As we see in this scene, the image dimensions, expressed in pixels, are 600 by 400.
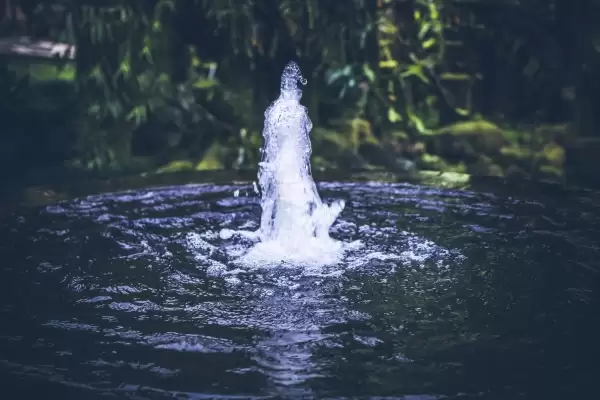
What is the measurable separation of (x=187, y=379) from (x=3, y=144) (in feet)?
24.0

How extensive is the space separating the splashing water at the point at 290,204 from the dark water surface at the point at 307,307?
0.22 m

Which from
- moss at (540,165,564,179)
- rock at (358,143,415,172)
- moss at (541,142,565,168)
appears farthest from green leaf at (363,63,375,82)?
moss at (540,165,564,179)

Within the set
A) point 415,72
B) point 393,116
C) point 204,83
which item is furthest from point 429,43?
point 204,83

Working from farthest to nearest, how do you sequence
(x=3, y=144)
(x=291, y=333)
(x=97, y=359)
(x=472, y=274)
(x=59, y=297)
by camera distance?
(x=3, y=144) → (x=472, y=274) → (x=59, y=297) → (x=291, y=333) → (x=97, y=359)

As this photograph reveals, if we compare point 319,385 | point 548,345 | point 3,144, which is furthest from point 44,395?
point 3,144

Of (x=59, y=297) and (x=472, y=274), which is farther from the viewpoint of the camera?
(x=472, y=274)

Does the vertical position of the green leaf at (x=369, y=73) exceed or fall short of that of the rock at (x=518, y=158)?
it exceeds it

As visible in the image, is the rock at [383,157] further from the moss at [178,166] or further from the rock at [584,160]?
the moss at [178,166]

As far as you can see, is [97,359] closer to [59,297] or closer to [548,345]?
[59,297]

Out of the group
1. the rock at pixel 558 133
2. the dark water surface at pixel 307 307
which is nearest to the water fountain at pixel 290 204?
the dark water surface at pixel 307 307

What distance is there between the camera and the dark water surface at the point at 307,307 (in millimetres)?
3297

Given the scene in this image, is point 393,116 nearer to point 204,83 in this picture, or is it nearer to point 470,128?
point 470,128

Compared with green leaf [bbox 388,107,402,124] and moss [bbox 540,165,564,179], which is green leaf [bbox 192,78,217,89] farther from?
Answer: moss [bbox 540,165,564,179]

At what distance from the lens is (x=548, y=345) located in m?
3.61
